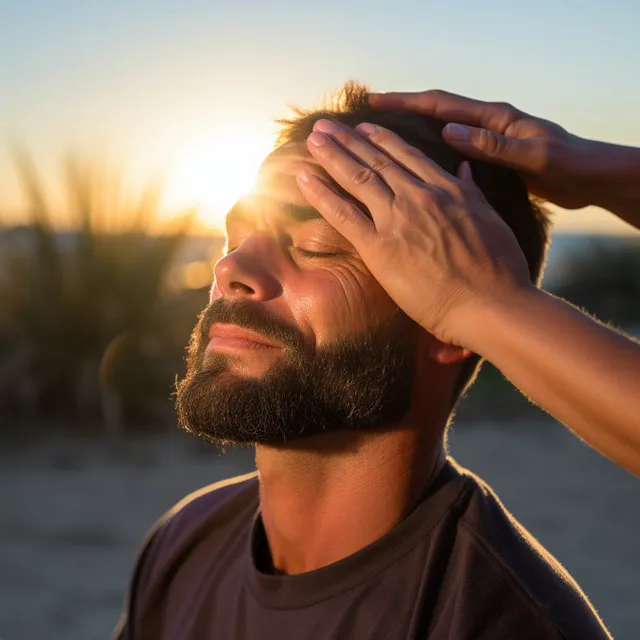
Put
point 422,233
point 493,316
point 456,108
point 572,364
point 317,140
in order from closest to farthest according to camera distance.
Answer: point 572,364 < point 493,316 < point 422,233 < point 317,140 < point 456,108

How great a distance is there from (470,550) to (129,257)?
23.5ft

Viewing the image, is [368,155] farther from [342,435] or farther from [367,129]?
[342,435]

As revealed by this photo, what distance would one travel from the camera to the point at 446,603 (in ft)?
6.06

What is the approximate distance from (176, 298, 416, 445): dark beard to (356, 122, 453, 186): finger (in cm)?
47

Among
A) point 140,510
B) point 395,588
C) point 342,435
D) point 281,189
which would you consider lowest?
point 140,510

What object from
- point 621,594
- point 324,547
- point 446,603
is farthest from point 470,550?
point 621,594

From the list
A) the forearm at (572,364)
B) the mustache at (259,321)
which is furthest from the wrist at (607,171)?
the mustache at (259,321)

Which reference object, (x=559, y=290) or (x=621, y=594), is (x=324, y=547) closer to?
(x=621, y=594)

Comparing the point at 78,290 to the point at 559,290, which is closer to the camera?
the point at 78,290

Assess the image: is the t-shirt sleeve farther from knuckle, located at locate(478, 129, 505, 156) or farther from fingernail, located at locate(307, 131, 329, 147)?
knuckle, located at locate(478, 129, 505, 156)

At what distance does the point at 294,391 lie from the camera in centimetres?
215

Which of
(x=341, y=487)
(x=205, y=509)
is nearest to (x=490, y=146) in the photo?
(x=341, y=487)

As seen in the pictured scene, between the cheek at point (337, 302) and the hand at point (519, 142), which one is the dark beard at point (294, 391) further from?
the hand at point (519, 142)

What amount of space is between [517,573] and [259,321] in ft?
2.71
